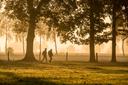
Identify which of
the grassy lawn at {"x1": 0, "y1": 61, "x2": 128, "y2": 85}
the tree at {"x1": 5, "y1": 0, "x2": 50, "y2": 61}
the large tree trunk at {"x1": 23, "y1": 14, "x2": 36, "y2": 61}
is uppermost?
the tree at {"x1": 5, "y1": 0, "x2": 50, "y2": 61}

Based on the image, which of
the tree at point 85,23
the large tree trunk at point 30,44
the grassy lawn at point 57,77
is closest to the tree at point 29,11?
the large tree trunk at point 30,44

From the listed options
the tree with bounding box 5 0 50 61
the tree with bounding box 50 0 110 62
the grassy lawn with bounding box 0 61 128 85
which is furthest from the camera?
the tree with bounding box 50 0 110 62

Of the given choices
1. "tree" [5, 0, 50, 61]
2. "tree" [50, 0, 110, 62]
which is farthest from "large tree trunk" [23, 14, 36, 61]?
"tree" [50, 0, 110, 62]

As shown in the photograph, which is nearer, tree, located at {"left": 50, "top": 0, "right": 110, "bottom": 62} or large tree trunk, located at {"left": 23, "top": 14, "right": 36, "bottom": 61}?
large tree trunk, located at {"left": 23, "top": 14, "right": 36, "bottom": 61}

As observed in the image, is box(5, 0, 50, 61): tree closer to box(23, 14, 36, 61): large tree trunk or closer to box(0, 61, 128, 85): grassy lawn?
box(23, 14, 36, 61): large tree trunk

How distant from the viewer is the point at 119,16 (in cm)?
6056

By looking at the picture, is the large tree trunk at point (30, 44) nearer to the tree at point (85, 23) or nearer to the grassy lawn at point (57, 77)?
the tree at point (85, 23)

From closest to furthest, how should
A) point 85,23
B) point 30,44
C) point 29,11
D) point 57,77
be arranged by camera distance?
1. point 57,77
2. point 29,11
3. point 30,44
4. point 85,23

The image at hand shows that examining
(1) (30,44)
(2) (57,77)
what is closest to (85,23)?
(1) (30,44)

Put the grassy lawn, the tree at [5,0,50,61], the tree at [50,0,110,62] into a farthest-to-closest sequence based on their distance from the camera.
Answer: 1. the tree at [50,0,110,62]
2. the tree at [5,0,50,61]
3. the grassy lawn

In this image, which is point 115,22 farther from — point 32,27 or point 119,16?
point 32,27

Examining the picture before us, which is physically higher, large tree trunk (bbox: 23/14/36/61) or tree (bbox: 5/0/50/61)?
tree (bbox: 5/0/50/61)

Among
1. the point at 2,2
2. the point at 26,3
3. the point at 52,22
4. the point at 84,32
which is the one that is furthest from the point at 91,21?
the point at 2,2

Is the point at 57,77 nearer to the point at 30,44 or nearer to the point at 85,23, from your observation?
the point at 30,44
